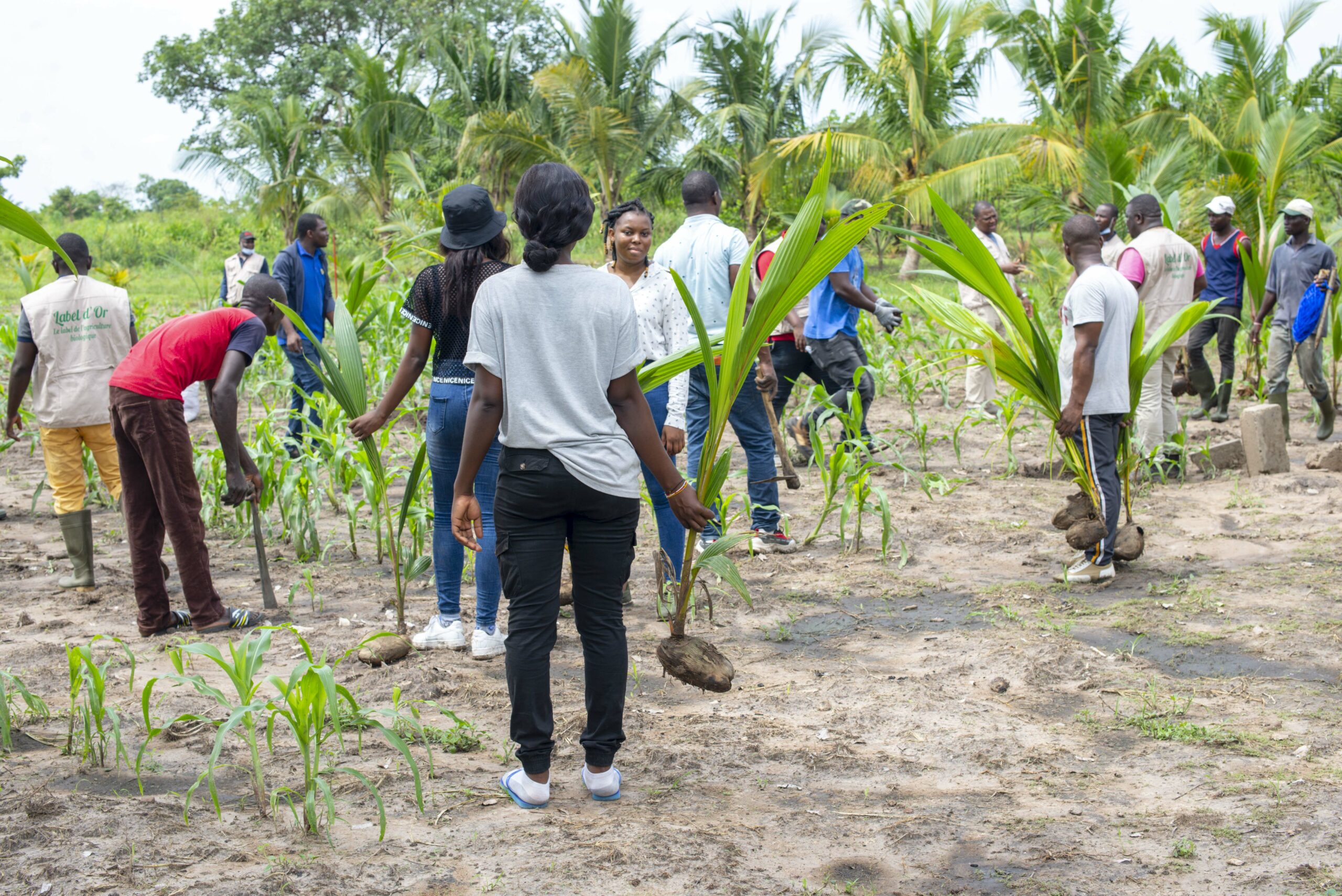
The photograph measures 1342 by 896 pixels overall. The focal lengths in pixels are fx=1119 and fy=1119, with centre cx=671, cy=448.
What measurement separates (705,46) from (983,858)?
1901cm

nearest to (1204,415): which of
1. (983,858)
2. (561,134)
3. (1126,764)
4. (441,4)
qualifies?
(1126,764)

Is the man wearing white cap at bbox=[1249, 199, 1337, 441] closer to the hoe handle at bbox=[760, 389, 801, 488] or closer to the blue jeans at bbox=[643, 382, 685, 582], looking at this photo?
the hoe handle at bbox=[760, 389, 801, 488]

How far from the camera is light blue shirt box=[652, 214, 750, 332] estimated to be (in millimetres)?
4488

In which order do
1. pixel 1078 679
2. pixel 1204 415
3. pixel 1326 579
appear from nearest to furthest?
pixel 1078 679 < pixel 1326 579 < pixel 1204 415

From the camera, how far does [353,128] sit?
63.7 ft

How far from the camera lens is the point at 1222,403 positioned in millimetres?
7691

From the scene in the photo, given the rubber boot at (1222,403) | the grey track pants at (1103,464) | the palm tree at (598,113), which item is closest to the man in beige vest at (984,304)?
the rubber boot at (1222,403)

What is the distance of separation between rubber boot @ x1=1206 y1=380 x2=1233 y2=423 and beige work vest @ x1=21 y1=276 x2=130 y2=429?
6.71 m

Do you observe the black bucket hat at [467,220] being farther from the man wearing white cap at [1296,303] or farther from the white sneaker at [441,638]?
the man wearing white cap at [1296,303]

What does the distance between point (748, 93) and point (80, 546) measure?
1724 cm

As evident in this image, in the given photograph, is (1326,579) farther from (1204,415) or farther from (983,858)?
(1204,415)

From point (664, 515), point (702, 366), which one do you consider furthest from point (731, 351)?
point (702, 366)

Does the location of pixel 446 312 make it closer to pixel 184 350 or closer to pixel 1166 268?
pixel 184 350

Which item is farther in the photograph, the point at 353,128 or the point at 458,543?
the point at 353,128
